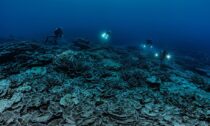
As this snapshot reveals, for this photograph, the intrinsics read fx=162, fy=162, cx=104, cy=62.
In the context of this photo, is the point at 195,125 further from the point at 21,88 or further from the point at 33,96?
the point at 21,88

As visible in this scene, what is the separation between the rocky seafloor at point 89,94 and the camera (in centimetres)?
602

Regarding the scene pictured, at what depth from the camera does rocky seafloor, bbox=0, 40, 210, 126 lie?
6.02m

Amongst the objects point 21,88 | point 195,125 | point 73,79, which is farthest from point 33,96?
point 195,125

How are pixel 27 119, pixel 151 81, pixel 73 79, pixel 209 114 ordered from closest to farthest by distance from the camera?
pixel 27 119 < pixel 209 114 < pixel 73 79 < pixel 151 81

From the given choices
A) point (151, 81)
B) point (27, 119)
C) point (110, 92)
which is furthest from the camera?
point (151, 81)

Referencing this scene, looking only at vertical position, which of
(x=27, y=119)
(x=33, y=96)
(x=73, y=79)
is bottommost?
(x=27, y=119)

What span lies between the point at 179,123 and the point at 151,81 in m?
3.69

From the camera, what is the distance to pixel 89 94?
25.0 feet

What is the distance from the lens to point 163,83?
32.0ft

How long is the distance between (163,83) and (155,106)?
300 cm

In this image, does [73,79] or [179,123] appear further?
[73,79]

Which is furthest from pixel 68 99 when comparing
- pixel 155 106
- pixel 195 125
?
pixel 195 125

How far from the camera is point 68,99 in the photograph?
23.2 feet

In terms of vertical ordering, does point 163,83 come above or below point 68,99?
above
